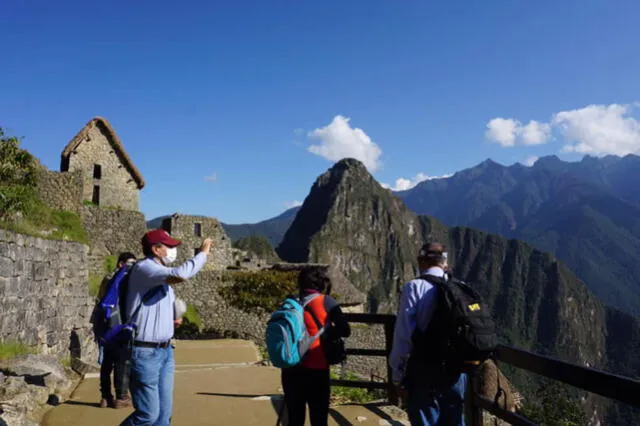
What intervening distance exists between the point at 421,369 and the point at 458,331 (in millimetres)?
445

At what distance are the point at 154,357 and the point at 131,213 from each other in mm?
17637

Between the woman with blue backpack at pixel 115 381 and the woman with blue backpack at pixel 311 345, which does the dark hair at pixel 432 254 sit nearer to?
the woman with blue backpack at pixel 311 345

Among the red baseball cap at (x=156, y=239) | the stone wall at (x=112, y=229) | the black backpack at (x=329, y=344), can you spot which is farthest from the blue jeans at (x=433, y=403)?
the stone wall at (x=112, y=229)

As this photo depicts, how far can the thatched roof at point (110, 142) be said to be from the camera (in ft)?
74.5

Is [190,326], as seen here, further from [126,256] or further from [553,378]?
[553,378]

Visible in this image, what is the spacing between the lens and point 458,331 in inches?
125

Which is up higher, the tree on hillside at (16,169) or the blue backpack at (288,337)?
the tree on hillside at (16,169)

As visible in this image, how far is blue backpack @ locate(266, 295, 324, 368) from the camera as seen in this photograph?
11.5 ft

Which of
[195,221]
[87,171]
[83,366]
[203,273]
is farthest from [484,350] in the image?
[87,171]

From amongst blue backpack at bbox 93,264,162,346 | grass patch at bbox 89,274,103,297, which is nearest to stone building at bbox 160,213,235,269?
grass patch at bbox 89,274,103,297

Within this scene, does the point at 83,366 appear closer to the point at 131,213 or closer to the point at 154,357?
the point at 154,357

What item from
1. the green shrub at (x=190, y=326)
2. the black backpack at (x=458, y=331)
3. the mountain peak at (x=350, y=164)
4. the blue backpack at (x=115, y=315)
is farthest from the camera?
the mountain peak at (x=350, y=164)

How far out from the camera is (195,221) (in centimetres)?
2258

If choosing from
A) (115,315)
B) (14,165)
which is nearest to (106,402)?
(115,315)
